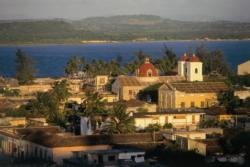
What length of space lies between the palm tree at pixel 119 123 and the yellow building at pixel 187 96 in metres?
6.32

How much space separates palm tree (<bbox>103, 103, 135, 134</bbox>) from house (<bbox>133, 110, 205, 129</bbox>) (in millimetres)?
2273

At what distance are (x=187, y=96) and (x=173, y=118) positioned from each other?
158 inches

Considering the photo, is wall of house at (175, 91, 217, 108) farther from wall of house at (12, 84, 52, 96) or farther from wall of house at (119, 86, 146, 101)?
wall of house at (12, 84, 52, 96)

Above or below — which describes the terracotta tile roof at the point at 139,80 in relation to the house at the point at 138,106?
above

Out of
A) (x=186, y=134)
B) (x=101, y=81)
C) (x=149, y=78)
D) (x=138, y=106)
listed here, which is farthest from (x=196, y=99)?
(x=101, y=81)

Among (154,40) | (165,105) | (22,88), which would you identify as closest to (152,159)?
(165,105)

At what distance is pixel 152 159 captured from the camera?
25391 millimetres

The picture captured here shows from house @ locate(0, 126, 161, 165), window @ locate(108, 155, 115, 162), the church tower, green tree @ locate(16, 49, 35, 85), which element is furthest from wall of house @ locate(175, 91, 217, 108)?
green tree @ locate(16, 49, 35, 85)

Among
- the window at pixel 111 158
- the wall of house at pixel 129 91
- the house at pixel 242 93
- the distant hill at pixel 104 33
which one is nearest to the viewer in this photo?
the window at pixel 111 158

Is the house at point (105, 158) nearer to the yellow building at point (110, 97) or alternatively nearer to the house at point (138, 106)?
the house at point (138, 106)

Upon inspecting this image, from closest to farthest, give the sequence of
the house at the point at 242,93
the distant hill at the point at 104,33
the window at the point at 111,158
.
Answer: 1. the window at the point at 111,158
2. the house at the point at 242,93
3. the distant hill at the point at 104,33

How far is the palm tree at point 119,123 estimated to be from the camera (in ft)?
98.1

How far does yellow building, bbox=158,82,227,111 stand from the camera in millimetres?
37125

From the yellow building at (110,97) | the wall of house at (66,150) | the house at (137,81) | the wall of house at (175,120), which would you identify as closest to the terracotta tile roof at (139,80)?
the house at (137,81)
